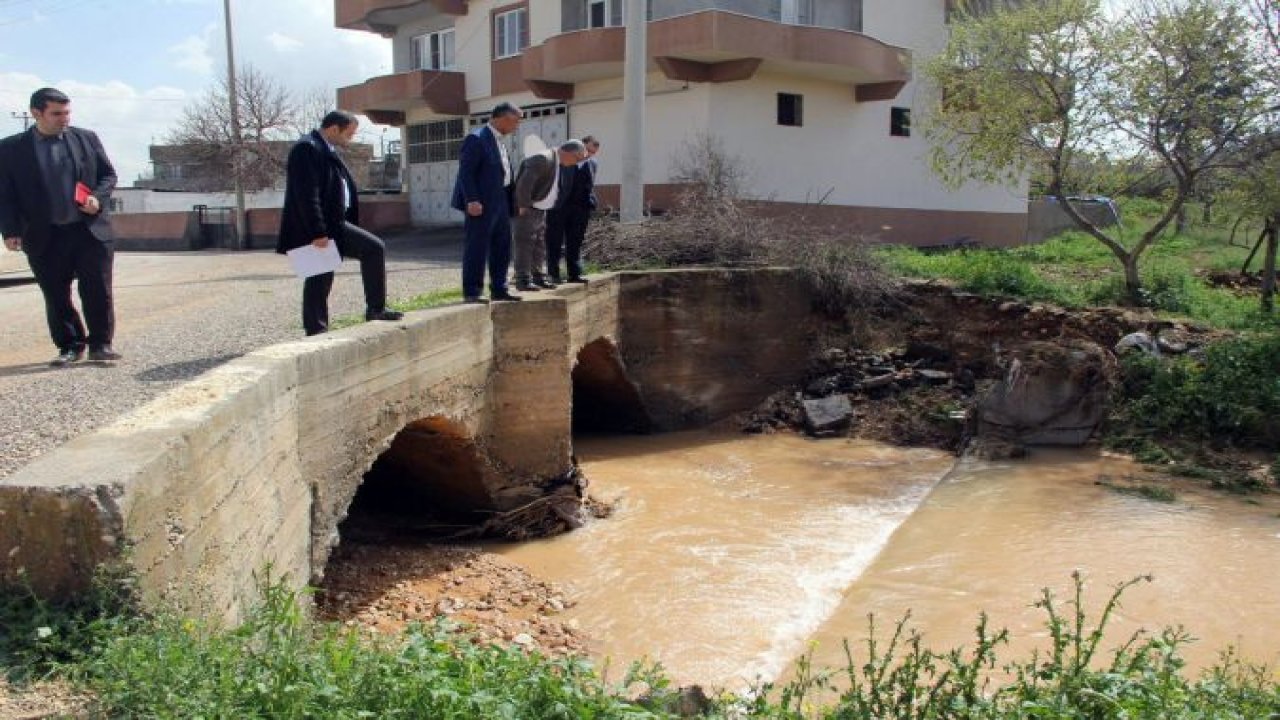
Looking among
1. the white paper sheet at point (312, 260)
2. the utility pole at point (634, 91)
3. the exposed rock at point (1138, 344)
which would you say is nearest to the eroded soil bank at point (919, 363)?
the exposed rock at point (1138, 344)

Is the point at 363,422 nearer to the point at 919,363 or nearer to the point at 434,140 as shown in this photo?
the point at 919,363

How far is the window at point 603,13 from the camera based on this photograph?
22062 millimetres

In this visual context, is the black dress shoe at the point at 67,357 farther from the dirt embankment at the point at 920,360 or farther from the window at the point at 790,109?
the window at the point at 790,109

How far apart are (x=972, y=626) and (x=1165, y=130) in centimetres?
967

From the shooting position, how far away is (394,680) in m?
3.25

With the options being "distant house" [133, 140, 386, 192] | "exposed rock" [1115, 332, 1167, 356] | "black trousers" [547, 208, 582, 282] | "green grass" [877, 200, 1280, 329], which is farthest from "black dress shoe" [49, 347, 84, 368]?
"distant house" [133, 140, 386, 192]

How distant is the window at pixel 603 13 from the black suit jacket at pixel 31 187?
51.6ft

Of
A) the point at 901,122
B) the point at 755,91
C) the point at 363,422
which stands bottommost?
the point at 363,422

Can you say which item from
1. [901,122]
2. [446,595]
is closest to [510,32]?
[901,122]

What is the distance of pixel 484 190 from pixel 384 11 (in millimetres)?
21267

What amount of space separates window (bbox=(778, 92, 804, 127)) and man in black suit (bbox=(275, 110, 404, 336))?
580 inches

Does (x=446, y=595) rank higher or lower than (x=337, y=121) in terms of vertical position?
lower

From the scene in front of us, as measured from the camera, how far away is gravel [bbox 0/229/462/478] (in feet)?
17.2

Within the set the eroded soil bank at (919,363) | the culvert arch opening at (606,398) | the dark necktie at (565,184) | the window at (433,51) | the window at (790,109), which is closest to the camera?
the dark necktie at (565,184)
